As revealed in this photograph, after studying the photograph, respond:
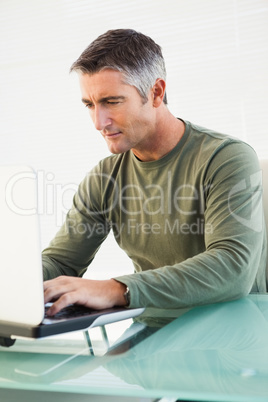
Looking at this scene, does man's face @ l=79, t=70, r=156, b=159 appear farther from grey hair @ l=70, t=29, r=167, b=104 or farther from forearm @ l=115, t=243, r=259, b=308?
forearm @ l=115, t=243, r=259, b=308

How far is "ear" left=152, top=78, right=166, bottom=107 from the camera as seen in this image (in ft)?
5.14

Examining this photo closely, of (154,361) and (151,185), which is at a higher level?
(151,185)

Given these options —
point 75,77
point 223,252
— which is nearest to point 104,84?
point 223,252

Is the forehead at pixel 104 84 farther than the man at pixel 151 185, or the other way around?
the forehead at pixel 104 84

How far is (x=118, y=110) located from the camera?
4.85ft

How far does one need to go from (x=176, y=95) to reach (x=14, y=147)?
48.9 inches

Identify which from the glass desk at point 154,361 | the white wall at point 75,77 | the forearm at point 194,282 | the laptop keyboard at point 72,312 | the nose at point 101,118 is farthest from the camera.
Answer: the white wall at point 75,77

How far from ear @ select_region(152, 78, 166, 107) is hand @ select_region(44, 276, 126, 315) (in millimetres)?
765

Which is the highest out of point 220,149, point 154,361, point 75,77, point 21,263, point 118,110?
point 75,77

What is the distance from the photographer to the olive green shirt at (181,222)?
3.52 feet

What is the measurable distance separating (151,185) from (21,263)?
80cm

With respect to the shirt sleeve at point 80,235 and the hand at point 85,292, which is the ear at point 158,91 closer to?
the shirt sleeve at point 80,235

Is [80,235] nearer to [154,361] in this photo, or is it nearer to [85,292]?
[85,292]

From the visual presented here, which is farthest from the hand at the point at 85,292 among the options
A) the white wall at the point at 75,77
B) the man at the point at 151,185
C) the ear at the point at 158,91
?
the white wall at the point at 75,77
